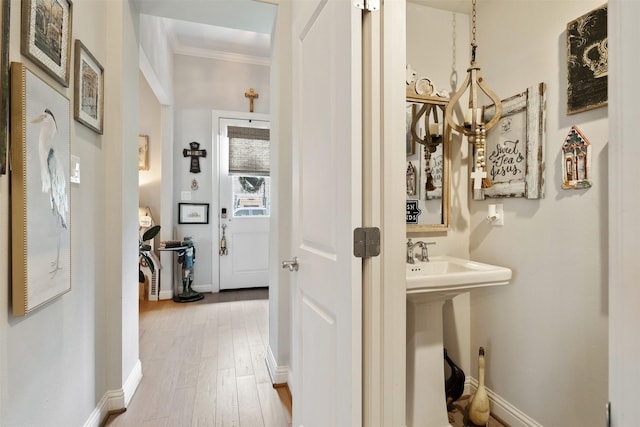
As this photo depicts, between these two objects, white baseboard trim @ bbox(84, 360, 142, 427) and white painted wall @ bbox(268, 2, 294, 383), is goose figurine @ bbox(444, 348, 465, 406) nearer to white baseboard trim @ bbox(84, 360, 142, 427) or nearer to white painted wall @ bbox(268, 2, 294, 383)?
white painted wall @ bbox(268, 2, 294, 383)

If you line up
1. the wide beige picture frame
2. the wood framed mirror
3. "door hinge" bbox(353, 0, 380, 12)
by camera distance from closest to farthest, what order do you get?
1. "door hinge" bbox(353, 0, 380, 12)
2. the wide beige picture frame
3. the wood framed mirror

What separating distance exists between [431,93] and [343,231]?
1.33 metres

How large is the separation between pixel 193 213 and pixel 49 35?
3174 mm

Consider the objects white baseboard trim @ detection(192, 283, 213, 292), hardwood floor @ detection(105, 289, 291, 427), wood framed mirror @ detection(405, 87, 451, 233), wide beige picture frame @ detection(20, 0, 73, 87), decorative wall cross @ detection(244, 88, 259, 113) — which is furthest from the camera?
decorative wall cross @ detection(244, 88, 259, 113)

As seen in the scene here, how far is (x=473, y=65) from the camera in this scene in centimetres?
181

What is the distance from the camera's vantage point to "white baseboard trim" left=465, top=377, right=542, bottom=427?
1663mm

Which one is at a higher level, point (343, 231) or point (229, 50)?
Result: point (229, 50)

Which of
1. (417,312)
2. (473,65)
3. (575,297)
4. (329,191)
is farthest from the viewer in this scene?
(473,65)

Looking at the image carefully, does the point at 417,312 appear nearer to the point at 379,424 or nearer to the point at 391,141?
the point at 379,424

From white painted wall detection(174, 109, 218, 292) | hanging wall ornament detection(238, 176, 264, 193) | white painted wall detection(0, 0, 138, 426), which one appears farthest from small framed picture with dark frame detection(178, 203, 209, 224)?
white painted wall detection(0, 0, 138, 426)

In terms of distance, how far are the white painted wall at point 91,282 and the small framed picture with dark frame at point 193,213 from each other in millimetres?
2116

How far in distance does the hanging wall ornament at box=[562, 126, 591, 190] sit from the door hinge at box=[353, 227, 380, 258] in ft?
3.52
